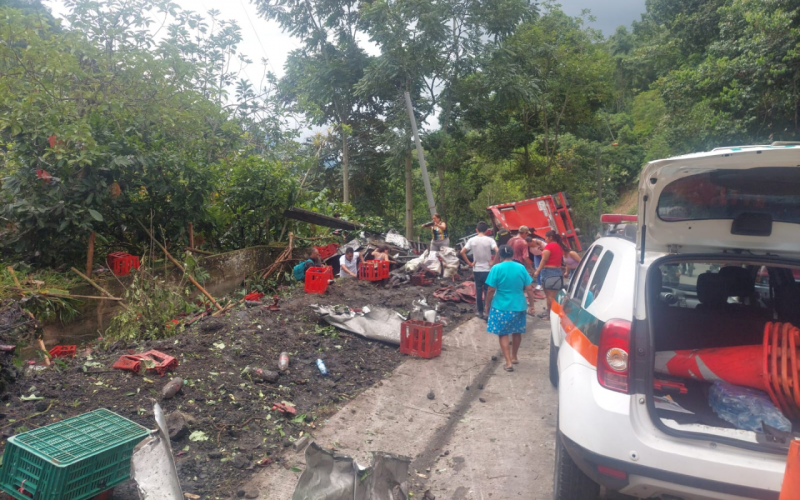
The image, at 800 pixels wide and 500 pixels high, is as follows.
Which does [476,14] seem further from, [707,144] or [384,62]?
[707,144]

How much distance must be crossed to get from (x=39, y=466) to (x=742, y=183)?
4600mm

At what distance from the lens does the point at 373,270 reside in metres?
11.3

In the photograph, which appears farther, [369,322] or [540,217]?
[540,217]

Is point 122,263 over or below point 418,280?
below

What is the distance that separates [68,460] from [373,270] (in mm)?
8355

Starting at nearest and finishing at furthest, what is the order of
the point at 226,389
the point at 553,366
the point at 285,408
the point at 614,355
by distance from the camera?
1. the point at 614,355
2. the point at 285,408
3. the point at 226,389
4. the point at 553,366

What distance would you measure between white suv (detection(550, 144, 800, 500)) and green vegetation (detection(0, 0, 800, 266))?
836 centimetres

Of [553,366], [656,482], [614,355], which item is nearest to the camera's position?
[656,482]

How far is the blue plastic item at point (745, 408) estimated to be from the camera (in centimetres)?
277

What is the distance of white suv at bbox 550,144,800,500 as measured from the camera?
8.34 feet

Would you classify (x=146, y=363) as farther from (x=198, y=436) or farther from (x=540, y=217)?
(x=540, y=217)

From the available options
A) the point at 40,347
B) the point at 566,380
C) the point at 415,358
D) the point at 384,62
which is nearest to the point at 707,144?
the point at 384,62

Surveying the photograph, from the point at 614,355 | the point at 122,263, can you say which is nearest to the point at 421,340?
the point at 614,355

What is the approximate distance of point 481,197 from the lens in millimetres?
26594
